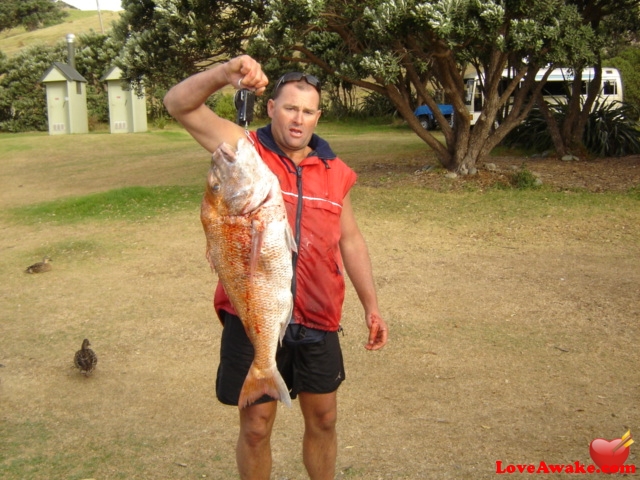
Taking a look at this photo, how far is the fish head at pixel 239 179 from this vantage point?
8.16ft

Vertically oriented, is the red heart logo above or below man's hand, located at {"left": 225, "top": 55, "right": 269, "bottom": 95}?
below

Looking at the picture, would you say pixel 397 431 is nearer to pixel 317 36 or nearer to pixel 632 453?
pixel 632 453

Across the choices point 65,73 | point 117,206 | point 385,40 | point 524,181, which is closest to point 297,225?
point 385,40

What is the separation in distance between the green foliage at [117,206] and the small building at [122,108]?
44.8 feet

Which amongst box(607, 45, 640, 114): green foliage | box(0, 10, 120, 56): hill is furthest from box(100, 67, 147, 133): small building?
box(0, 10, 120, 56): hill

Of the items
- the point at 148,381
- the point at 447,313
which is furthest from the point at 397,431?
the point at 447,313

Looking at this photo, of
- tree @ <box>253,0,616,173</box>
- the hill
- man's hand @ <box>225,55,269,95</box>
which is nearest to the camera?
man's hand @ <box>225,55,269,95</box>

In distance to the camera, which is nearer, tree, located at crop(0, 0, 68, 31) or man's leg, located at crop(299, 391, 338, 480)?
man's leg, located at crop(299, 391, 338, 480)

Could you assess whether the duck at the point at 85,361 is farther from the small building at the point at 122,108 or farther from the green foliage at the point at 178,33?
the small building at the point at 122,108

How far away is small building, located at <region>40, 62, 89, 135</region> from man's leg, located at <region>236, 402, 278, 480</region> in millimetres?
24444

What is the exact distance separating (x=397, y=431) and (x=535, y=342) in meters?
1.90

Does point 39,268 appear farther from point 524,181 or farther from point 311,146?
point 524,181

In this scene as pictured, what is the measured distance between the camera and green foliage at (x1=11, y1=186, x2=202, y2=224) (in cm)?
1105

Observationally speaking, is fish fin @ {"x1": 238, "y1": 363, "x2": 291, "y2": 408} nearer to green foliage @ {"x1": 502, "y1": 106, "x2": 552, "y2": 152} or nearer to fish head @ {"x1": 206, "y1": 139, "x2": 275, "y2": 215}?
fish head @ {"x1": 206, "y1": 139, "x2": 275, "y2": 215}
